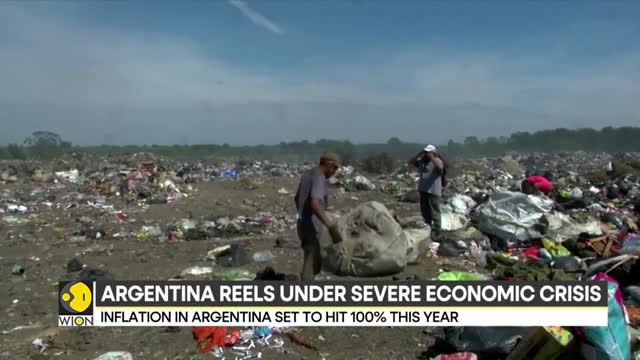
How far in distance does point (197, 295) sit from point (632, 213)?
7525mm

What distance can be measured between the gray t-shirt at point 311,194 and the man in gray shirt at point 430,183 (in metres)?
2.65

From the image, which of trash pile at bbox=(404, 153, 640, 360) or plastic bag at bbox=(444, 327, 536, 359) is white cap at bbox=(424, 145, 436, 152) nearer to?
trash pile at bbox=(404, 153, 640, 360)

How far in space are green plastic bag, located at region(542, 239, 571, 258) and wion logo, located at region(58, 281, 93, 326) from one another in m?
4.68

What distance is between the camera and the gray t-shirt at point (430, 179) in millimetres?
6656

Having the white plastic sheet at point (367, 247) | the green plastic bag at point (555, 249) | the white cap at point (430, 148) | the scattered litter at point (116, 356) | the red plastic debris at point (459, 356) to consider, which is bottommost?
the scattered litter at point (116, 356)

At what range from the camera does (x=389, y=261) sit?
5238 mm

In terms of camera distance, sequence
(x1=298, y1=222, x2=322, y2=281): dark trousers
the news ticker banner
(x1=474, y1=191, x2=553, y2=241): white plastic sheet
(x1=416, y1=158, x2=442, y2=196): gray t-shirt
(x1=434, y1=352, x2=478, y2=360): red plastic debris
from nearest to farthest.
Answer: (x1=434, y1=352, x2=478, y2=360): red plastic debris < the news ticker banner < (x1=298, y1=222, x2=322, y2=281): dark trousers < (x1=416, y1=158, x2=442, y2=196): gray t-shirt < (x1=474, y1=191, x2=553, y2=241): white plastic sheet

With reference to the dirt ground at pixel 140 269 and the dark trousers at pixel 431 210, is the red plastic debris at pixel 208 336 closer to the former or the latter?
the dirt ground at pixel 140 269

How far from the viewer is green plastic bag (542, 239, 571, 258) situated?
6.09 m

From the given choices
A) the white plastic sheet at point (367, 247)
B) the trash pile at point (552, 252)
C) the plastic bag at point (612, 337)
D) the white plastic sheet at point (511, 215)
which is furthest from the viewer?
the white plastic sheet at point (511, 215)

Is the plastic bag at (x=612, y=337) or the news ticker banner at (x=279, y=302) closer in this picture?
the plastic bag at (x=612, y=337)

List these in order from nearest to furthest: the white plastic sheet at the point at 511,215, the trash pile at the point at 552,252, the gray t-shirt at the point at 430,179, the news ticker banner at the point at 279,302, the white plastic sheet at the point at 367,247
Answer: the trash pile at the point at 552,252
the news ticker banner at the point at 279,302
the white plastic sheet at the point at 367,247
the gray t-shirt at the point at 430,179
the white plastic sheet at the point at 511,215

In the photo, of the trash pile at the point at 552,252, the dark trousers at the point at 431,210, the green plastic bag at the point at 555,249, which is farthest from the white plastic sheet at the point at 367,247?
the green plastic bag at the point at 555,249

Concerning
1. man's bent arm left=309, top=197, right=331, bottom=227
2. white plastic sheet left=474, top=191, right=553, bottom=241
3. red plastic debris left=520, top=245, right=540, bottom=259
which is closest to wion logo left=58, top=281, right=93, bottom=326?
man's bent arm left=309, top=197, right=331, bottom=227
